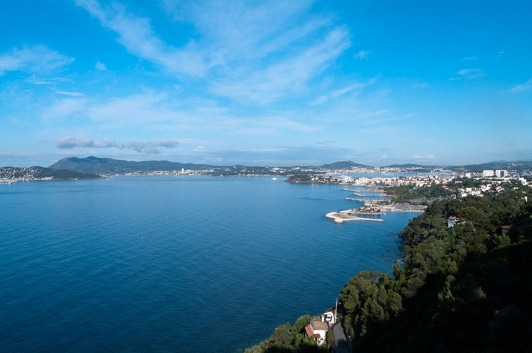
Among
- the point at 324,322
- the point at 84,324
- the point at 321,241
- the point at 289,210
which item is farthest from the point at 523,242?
the point at 289,210

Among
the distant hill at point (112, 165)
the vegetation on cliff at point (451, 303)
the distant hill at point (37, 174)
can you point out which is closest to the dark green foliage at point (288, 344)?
the vegetation on cliff at point (451, 303)

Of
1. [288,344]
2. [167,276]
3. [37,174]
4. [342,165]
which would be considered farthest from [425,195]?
[342,165]

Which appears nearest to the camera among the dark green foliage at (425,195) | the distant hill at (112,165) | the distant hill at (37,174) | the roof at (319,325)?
the roof at (319,325)

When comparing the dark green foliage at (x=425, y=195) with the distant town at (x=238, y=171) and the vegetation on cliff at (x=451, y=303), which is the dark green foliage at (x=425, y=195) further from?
the vegetation on cliff at (x=451, y=303)

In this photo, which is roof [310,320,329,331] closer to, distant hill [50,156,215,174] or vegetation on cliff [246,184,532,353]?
vegetation on cliff [246,184,532,353]

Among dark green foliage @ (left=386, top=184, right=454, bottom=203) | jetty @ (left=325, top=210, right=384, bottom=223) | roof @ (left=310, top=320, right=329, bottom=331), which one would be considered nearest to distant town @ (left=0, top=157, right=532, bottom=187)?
dark green foliage @ (left=386, top=184, right=454, bottom=203)

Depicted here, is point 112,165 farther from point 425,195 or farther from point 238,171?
point 425,195

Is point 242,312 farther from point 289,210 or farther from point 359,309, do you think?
point 289,210
